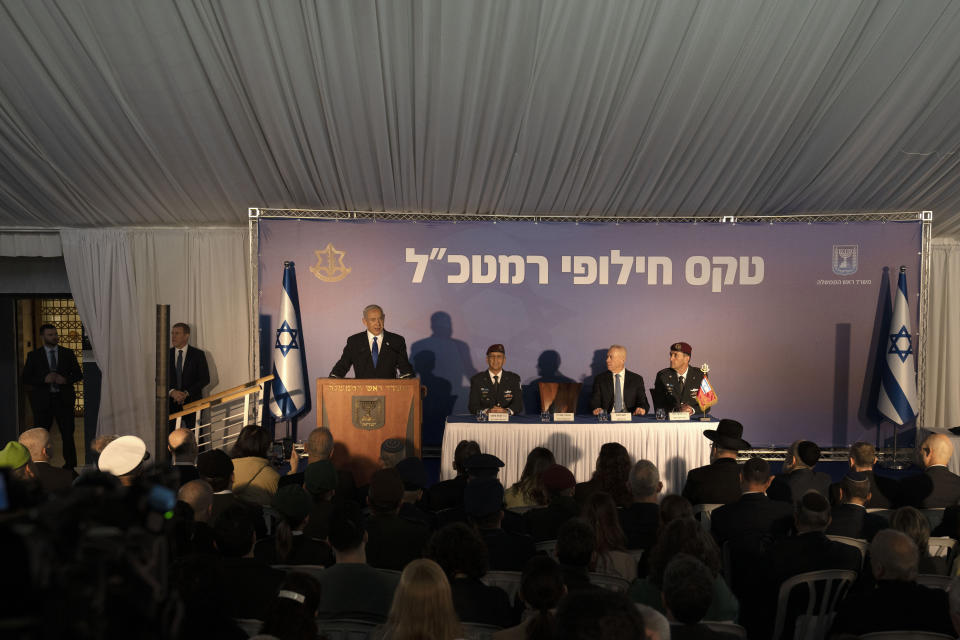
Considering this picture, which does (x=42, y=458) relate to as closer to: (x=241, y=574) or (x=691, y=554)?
(x=241, y=574)

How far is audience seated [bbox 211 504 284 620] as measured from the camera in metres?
2.58

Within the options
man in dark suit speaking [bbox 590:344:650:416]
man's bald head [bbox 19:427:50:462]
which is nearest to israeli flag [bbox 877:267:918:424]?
man in dark suit speaking [bbox 590:344:650:416]

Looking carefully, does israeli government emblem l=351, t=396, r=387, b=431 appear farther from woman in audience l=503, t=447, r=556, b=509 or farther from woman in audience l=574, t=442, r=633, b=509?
woman in audience l=574, t=442, r=633, b=509

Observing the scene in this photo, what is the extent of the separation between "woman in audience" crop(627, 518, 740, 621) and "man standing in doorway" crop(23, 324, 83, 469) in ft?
22.6

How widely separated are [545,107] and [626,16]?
1124 mm

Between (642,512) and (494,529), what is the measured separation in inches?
36.8

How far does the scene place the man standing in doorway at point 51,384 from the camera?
7.93 metres

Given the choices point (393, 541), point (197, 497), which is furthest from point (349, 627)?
point (197, 497)

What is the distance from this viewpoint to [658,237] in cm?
833

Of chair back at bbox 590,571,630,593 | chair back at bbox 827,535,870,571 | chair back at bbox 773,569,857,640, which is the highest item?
chair back at bbox 590,571,630,593

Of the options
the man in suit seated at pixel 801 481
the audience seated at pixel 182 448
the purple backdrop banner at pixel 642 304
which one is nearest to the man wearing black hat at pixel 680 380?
the purple backdrop banner at pixel 642 304

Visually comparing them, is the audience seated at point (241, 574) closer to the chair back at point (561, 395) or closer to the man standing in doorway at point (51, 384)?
the chair back at point (561, 395)

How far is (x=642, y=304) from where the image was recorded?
835 centimetres

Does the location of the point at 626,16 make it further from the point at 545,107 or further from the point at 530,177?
the point at 530,177
